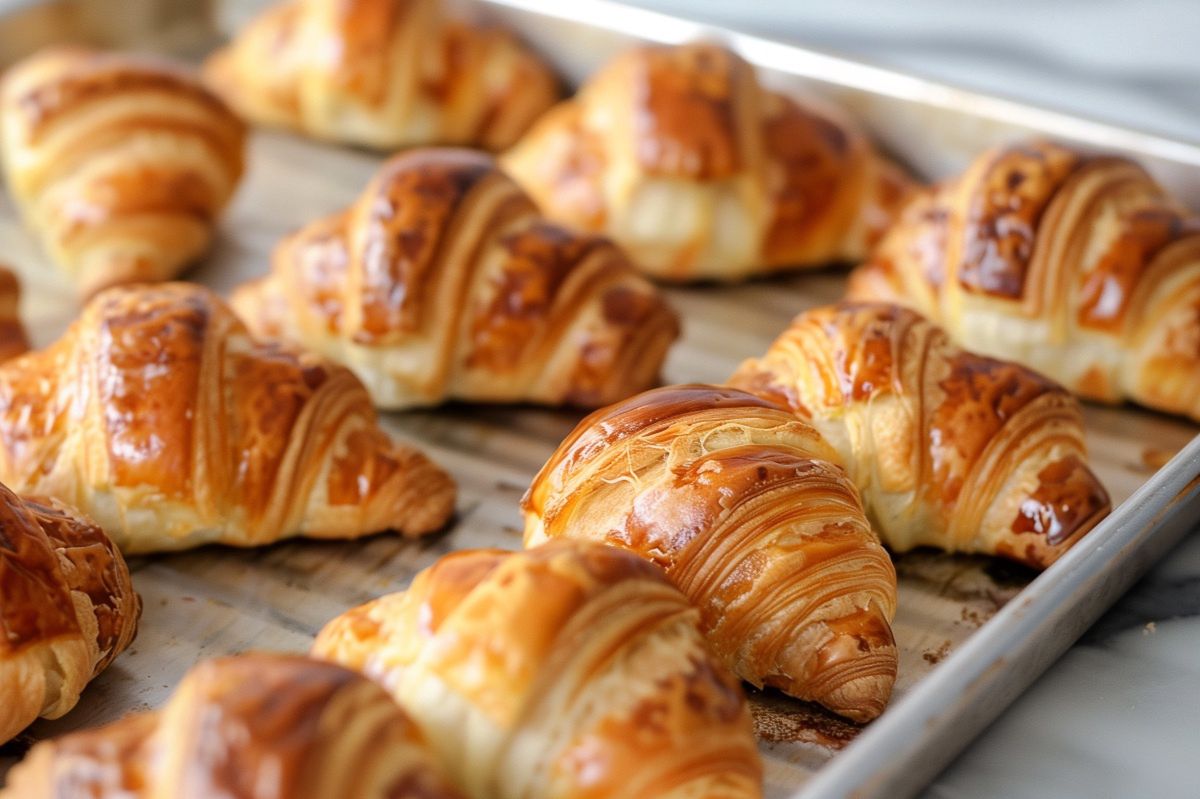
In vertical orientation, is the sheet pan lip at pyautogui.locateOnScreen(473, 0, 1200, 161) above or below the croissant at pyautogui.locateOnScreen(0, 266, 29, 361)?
above

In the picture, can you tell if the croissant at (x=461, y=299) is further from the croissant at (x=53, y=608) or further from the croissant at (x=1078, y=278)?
the croissant at (x=53, y=608)

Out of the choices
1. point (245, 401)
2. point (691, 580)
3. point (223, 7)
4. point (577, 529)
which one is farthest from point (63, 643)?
point (223, 7)

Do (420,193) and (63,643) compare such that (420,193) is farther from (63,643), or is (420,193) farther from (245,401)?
(63,643)

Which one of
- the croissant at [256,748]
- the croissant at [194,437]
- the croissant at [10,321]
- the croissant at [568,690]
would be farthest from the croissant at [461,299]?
the croissant at [256,748]

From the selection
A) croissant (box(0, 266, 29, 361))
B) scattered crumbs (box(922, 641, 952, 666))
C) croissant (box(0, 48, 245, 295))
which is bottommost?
scattered crumbs (box(922, 641, 952, 666))

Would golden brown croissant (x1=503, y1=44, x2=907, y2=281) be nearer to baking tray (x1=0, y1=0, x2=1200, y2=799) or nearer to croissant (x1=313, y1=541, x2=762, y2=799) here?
baking tray (x1=0, y1=0, x2=1200, y2=799)

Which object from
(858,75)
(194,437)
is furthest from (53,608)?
(858,75)

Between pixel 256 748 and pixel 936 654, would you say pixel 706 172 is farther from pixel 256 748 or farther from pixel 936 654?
pixel 256 748

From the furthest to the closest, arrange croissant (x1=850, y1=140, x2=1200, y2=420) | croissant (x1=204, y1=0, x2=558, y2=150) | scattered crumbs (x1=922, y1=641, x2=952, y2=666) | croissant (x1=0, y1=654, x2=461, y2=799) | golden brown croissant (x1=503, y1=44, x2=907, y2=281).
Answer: croissant (x1=204, y1=0, x2=558, y2=150), golden brown croissant (x1=503, y1=44, x2=907, y2=281), croissant (x1=850, y1=140, x2=1200, y2=420), scattered crumbs (x1=922, y1=641, x2=952, y2=666), croissant (x1=0, y1=654, x2=461, y2=799)

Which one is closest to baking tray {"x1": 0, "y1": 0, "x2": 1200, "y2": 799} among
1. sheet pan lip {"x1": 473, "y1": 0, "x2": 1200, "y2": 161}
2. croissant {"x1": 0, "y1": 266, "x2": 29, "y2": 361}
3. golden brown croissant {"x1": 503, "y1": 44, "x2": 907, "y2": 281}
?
sheet pan lip {"x1": 473, "y1": 0, "x2": 1200, "y2": 161}
